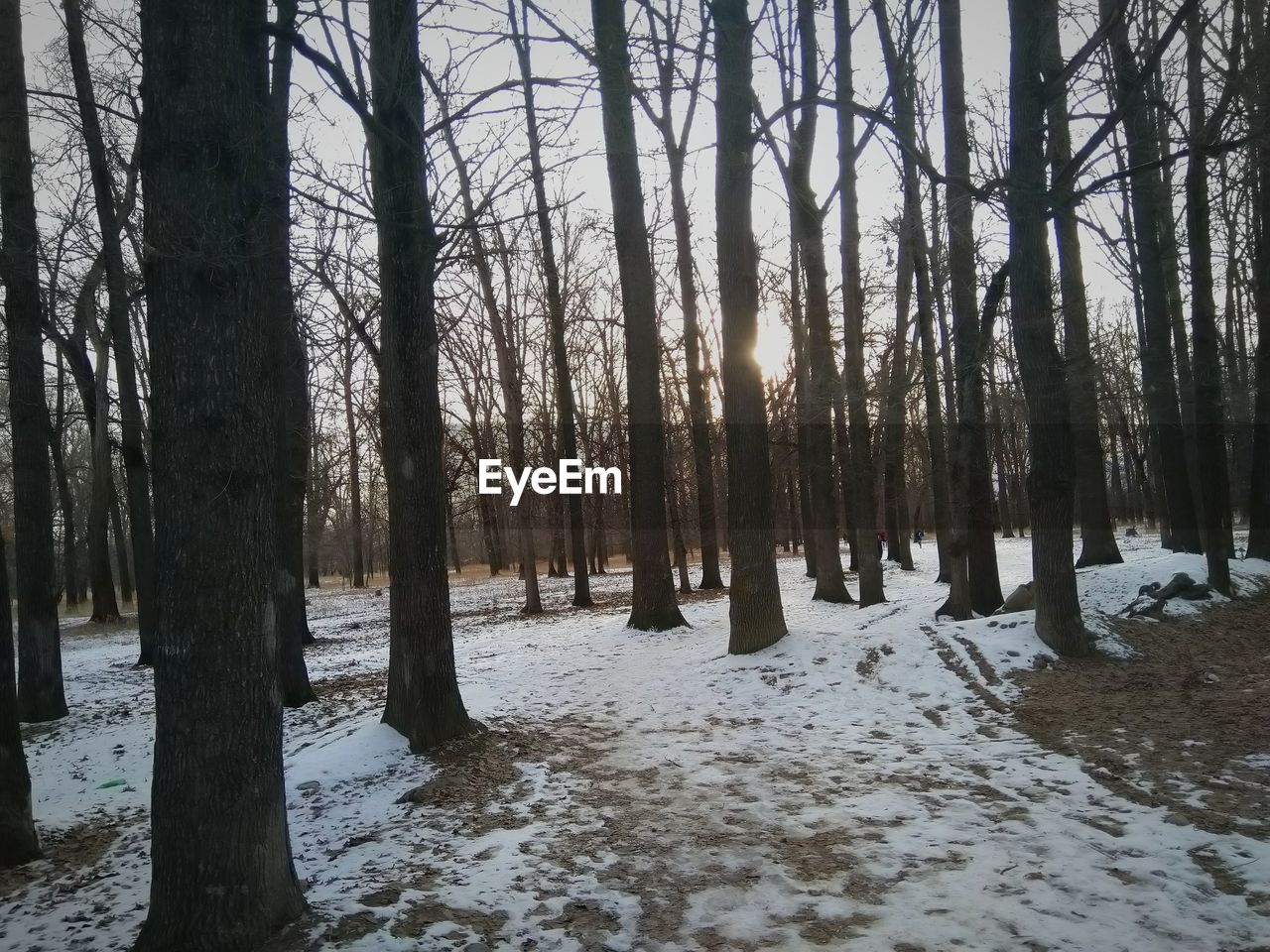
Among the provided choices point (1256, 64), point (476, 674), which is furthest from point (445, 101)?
point (1256, 64)

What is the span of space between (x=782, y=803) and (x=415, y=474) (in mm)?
3660

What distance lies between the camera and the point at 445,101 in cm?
730

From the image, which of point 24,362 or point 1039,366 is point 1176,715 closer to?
point 1039,366

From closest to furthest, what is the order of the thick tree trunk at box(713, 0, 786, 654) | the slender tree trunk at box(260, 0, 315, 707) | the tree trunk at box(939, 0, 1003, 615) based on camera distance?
the slender tree trunk at box(260, 0, 315, 707)
the thick tree trunk at box(713, 0, 786, 654)
the tree trunk at box(939, 0, 1003, 615)

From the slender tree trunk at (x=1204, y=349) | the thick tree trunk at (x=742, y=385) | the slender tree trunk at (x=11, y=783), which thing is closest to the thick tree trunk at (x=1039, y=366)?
the thick tree trunk at (x=742, y=385)

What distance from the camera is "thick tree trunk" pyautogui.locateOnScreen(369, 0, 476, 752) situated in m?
6.34

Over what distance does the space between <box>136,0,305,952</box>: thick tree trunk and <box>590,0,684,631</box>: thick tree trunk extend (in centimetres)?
868

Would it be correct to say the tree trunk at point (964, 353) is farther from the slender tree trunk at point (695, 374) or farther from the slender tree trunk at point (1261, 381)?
the slender tree trunk at point (695, 374)

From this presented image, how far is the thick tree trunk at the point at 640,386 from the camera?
12078 mm

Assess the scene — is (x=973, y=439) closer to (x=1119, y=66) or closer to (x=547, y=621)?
(x=1119, y=66)

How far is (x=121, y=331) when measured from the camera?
1256cm
